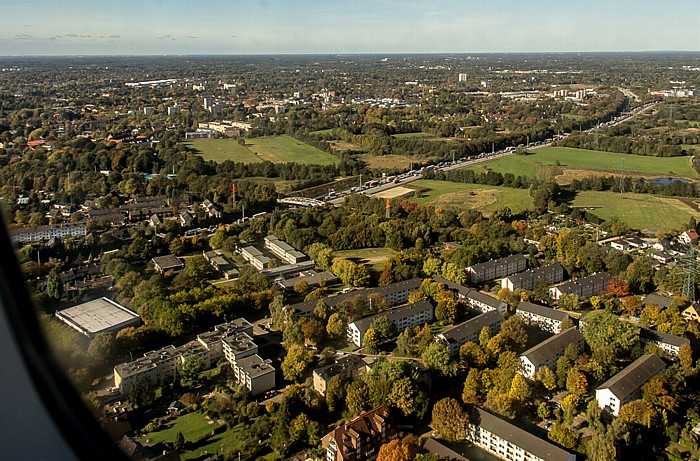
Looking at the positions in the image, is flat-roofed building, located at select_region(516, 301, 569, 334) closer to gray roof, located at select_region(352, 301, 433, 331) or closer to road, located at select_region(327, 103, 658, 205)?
gray roof, located at select_region(352, 301, 433, 331)

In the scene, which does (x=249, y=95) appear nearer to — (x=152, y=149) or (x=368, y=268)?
(x=152, y=149)

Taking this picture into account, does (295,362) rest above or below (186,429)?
above

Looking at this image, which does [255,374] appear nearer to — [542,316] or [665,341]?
[542,316]

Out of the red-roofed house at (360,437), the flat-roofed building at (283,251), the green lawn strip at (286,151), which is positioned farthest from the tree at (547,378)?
the green lawn strip at (286,151)

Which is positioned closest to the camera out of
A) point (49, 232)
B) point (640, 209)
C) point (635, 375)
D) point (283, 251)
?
point (635, 375)

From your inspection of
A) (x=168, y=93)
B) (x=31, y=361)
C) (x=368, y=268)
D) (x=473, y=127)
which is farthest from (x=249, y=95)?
(x=31, y=361)

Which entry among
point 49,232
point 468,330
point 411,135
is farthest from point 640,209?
point 49,232
